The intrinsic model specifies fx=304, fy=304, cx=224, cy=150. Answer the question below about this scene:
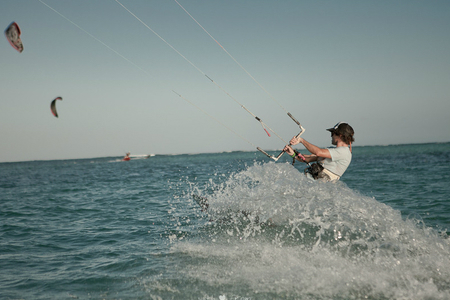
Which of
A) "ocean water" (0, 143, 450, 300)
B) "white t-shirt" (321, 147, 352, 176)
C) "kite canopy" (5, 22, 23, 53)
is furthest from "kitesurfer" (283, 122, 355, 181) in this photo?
"kite canopy" (5, 22, 23, 53)

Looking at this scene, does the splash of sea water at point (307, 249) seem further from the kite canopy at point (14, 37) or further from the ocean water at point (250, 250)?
the kite canopy at point (14, 37)

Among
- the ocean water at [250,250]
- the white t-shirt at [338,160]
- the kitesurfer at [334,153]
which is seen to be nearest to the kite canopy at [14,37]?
the ocean water at [250,250]

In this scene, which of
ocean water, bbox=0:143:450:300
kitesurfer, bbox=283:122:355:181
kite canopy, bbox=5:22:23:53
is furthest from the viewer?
kitesurfer, bbox=283:122:355:181

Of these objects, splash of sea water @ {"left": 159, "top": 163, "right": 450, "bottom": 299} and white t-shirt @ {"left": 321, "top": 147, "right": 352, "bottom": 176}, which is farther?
white t-shirt @ {"left": 321, "top": 147, "right": 352, "bottom": 176}

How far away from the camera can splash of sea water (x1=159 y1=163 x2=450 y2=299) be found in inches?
182

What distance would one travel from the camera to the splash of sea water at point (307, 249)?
4613 mm

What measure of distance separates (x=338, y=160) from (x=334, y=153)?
0.92 ft

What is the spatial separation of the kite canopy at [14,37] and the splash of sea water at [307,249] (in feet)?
16.0

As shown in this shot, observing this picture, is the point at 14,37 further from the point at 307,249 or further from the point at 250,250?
the point at 307,249

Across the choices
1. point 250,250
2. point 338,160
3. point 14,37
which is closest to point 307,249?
point 250,250

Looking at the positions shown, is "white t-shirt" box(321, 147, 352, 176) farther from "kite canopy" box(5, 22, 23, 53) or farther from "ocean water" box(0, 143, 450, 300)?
"kite canopy" box(5, 22, 23, 53)

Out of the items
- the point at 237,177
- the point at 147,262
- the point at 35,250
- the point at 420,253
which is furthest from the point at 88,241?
the point at 420,253

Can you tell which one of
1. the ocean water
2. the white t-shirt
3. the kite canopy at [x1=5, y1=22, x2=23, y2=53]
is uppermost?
the kite canopy at [x1=5, y1=22, x2=23, y2=53]

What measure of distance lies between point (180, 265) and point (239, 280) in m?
1.38
